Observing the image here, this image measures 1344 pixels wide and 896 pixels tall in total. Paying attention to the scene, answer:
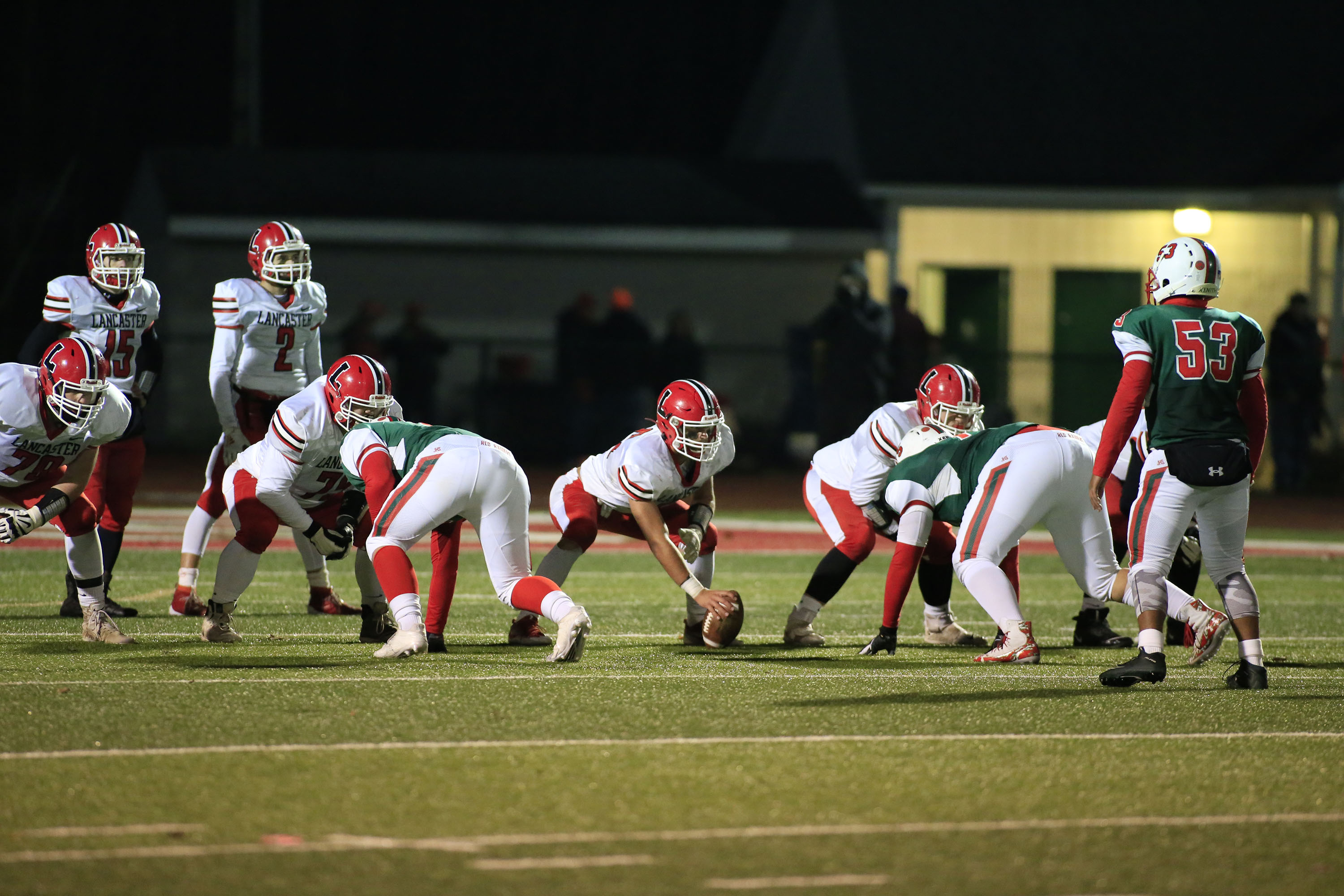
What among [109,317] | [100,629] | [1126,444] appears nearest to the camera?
[100,629]

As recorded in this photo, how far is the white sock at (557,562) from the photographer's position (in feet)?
25.2

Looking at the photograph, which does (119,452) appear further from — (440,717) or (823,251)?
(823,251)

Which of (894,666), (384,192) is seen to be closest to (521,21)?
(384,192)

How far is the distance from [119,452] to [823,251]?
43.7 feet

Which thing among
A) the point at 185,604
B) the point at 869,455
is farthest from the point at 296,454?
the point at 869,455

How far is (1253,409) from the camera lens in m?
6.50

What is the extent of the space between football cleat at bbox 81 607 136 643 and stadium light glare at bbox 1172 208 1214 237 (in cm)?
1605

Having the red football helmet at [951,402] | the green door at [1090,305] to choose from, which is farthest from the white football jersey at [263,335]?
the green door at [1090,305]

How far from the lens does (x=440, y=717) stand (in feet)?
18.8

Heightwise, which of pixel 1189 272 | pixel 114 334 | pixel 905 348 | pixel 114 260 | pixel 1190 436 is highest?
pixel 905 348

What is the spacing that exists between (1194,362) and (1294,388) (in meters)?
11.6

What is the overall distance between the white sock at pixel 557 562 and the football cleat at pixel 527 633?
198 mm

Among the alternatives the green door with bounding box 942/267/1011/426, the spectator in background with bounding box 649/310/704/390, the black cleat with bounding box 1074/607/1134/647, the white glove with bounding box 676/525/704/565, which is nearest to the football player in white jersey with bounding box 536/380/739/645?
the white glove with bounding box 676/525/704/565

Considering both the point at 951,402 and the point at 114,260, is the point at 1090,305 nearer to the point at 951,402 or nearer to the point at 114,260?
the point at 951,402
